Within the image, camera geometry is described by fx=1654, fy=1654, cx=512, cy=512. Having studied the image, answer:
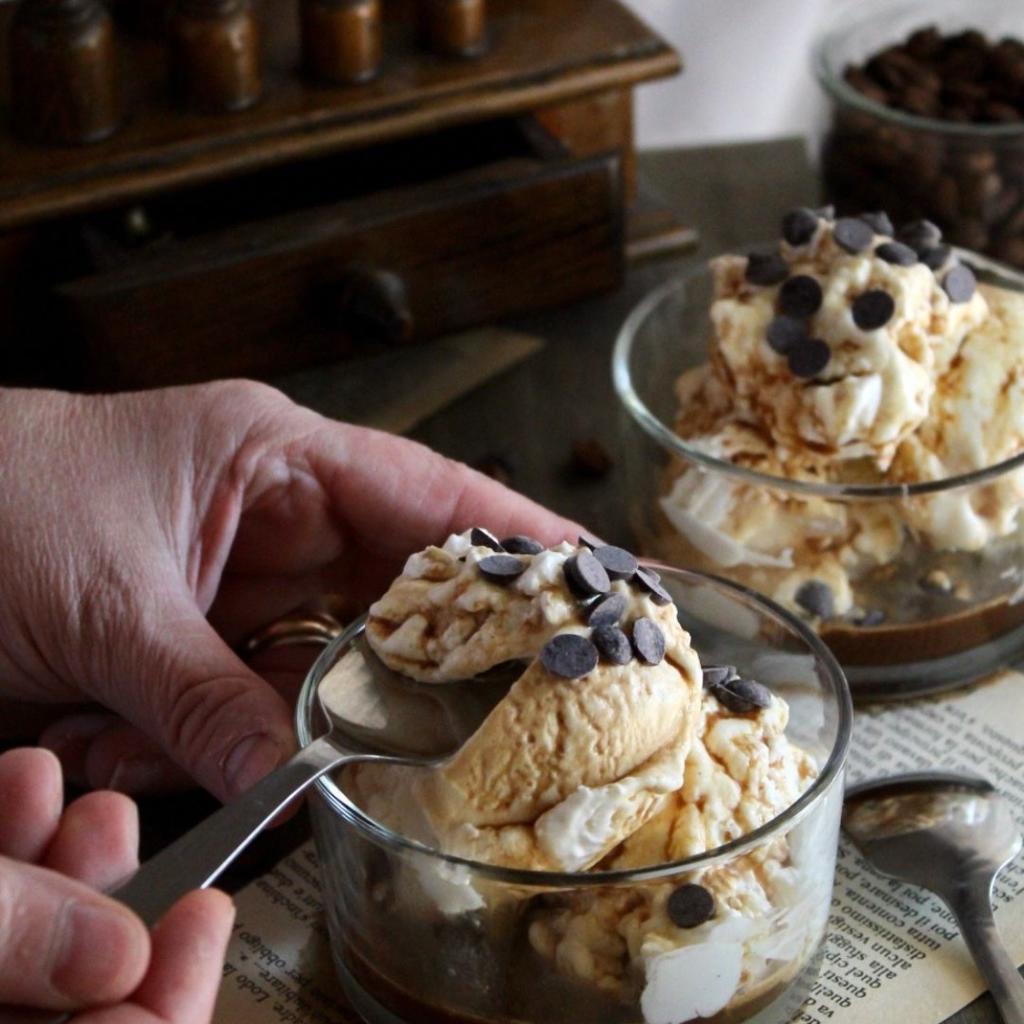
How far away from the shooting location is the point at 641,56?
4.38ft

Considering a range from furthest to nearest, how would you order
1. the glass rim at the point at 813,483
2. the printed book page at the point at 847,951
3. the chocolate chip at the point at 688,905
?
the glass rim at the point at 813,483, the printed book page at the point at 847,951, the chocolate chip at the point at 688,905

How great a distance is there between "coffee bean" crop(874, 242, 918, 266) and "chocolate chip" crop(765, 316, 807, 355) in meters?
0.06

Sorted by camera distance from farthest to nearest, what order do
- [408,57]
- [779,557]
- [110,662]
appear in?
[408,57]
[779,557]
[110,662]

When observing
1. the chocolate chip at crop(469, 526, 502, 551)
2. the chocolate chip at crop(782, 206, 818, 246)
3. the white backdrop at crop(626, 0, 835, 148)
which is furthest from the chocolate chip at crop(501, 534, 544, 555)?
the white backdrop at crop(626, 0, 835, 148)

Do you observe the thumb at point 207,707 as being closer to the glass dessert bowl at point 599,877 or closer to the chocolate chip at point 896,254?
the glass dessert bowl at point 599,877

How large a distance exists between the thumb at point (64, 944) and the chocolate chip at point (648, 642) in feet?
0.76

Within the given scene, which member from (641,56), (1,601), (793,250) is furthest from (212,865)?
(641,56)

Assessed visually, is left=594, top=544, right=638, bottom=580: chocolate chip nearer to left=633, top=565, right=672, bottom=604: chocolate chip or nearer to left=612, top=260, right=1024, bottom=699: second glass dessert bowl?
left=633, top=565, right=672, bottom=604: chocolate chip

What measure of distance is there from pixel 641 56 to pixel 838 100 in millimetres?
176

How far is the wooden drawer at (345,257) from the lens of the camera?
1182mm

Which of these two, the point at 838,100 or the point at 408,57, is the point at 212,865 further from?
the point at 838,100

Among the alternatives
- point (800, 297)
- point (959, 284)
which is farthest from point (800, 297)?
point (959, 284)

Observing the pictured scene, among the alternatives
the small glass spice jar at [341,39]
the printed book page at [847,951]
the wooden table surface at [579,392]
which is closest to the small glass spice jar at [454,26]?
the small glass spice jar at [341,39]

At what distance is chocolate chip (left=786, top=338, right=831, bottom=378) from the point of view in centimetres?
94
